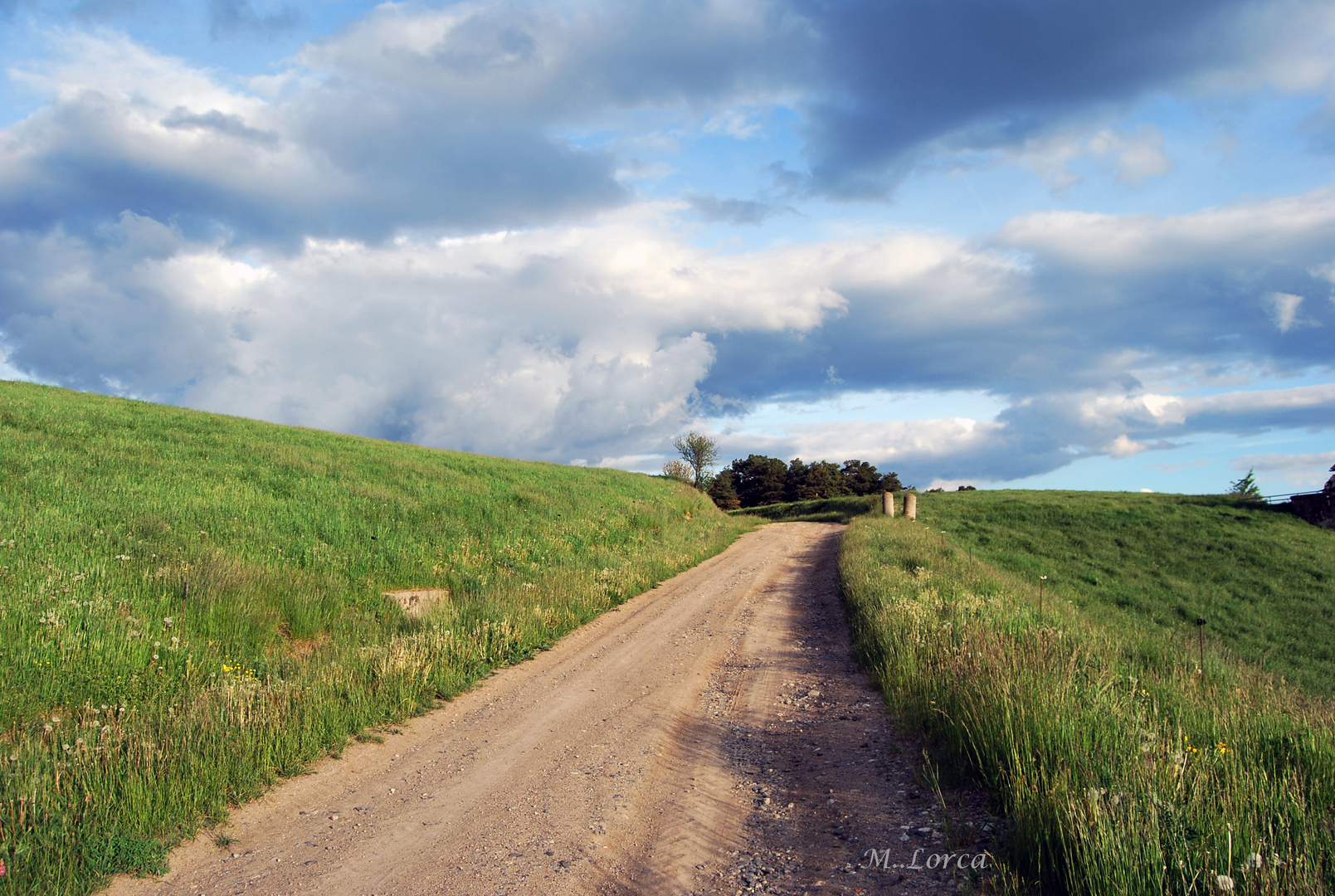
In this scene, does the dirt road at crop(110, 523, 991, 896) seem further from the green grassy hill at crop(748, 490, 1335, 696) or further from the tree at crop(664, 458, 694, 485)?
the tree at crop(664, 458, 694, 485)

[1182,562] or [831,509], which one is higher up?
[831,509]

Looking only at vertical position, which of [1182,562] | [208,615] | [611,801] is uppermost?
[208,615]

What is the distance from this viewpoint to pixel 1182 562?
29.7 m

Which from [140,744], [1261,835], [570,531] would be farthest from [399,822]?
[570,531]

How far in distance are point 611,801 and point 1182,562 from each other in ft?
111

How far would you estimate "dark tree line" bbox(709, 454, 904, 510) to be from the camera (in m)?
94.0

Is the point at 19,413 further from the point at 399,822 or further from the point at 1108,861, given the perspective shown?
the point at 1108,861

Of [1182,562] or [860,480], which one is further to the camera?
[860,480]

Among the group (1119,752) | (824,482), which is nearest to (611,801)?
(1119,752)

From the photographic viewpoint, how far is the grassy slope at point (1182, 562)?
20.9 m

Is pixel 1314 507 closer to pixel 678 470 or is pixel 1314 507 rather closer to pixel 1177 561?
pixel 1177 561

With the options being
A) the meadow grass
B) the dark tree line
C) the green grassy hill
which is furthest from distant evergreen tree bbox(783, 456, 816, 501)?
the meadow grass

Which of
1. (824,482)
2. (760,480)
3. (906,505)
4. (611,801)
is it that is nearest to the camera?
(611,801)

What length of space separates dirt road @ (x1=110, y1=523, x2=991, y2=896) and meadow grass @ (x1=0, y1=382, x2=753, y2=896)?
1.62ft
